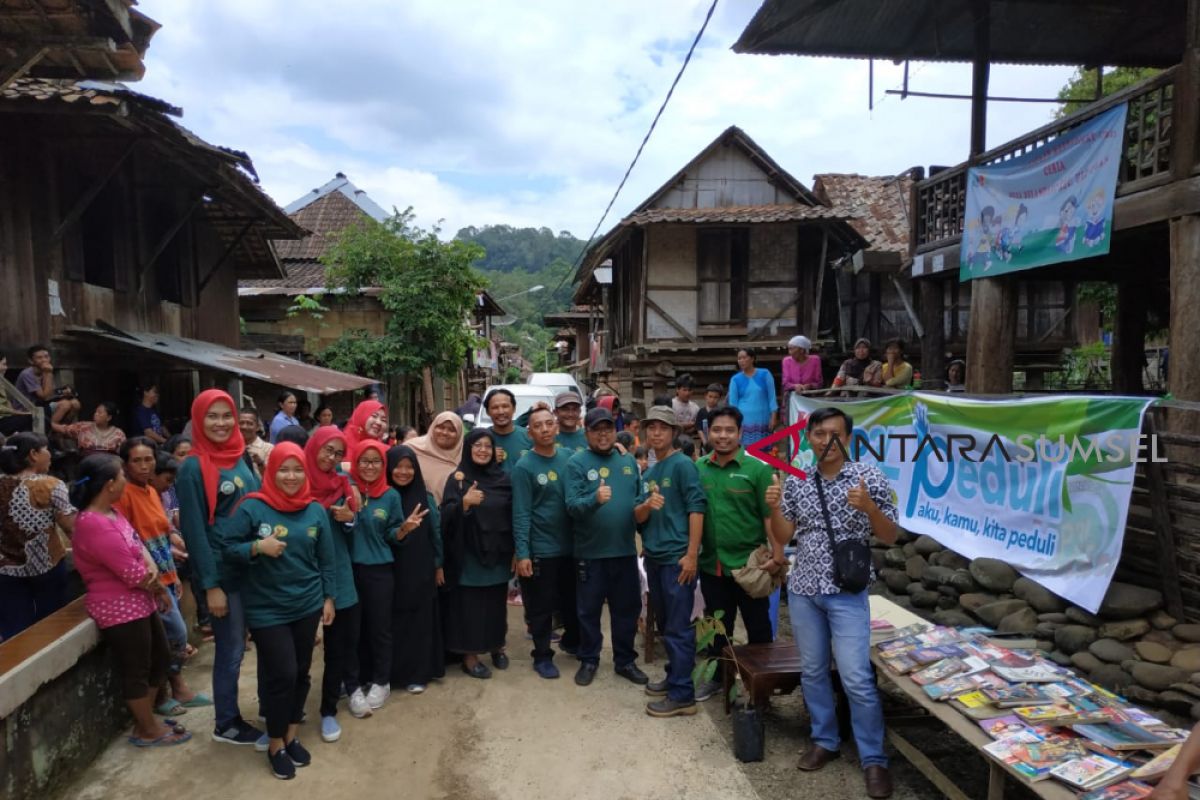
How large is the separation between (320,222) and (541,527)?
18.6 meters

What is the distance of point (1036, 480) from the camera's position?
488 cm

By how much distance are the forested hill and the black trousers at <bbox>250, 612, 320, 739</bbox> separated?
7590cm

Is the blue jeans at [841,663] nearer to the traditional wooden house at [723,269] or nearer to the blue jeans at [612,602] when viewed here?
the blue jeans at [612,602]

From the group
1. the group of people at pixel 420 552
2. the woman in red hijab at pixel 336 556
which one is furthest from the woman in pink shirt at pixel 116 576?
the woman in red hijab at pixel 336 556

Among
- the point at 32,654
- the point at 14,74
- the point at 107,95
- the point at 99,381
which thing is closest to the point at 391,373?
the point at 99,381

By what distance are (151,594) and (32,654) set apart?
0.56 meters

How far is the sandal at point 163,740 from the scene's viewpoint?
385 centimetres

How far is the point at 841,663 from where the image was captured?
3.49 m

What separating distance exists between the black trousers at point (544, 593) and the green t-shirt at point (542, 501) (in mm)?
106

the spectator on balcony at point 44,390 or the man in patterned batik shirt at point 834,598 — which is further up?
the spectator on balcony at point 44,390

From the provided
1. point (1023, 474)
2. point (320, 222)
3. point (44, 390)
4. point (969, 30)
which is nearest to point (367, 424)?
point (44, 390)

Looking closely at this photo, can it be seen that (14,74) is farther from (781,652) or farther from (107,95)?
(781,652)

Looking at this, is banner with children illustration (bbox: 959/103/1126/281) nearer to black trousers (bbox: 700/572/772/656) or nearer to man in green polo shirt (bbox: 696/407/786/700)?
man in green polo shirt (bbox: 696/407/786/700)

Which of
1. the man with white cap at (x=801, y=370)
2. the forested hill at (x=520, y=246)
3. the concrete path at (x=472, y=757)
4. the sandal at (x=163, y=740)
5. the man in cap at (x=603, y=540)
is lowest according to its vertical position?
the concrete path at (x=472, y=757)
